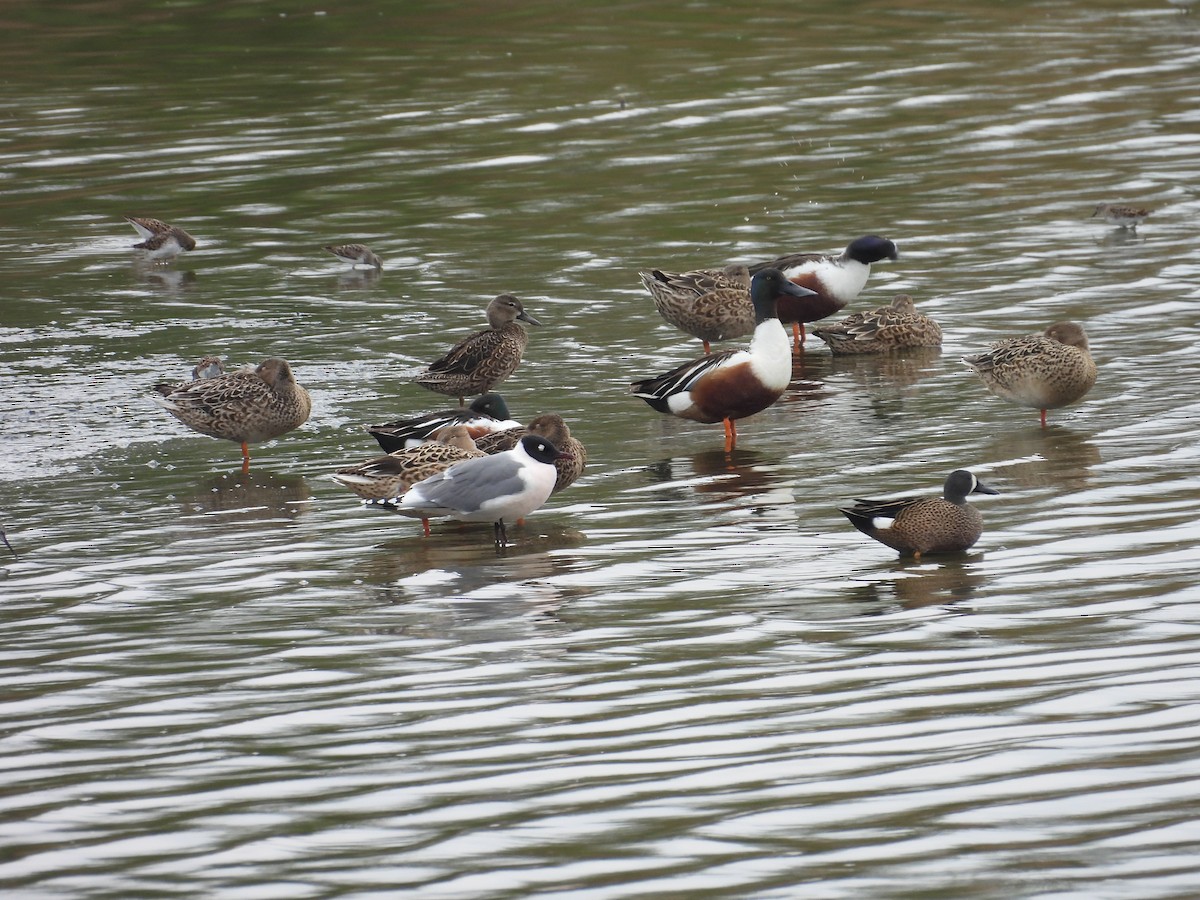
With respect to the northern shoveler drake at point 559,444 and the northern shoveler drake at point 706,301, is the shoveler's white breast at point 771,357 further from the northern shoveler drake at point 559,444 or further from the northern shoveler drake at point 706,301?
the northern shoveler drake at point 706,301

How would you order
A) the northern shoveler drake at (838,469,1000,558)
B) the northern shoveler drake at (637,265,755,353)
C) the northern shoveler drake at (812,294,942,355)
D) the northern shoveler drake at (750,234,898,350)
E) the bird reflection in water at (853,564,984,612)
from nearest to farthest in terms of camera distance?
the bird reflection in water at (853,564,984,612), the northern shoveler drake at (838,469,1000,558), the northern shoveler drake at (812,294,942,355), the northern shoveler drake at (637,265,755,353), the northern shoveler drake at (750,234,898,350)

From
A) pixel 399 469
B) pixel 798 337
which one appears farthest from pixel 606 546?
pixel 798 337

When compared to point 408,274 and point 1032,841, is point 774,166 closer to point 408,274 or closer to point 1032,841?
point 408,274

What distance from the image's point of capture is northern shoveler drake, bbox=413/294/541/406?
14398mm

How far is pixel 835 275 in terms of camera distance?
54.7 ft

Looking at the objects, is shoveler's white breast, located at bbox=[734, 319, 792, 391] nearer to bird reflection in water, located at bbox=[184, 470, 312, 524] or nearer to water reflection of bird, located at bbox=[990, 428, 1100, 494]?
water reflection of bird, located at bbox=[990, 428, 1100, 494]

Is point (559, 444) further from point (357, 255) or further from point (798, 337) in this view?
point (357, 255)

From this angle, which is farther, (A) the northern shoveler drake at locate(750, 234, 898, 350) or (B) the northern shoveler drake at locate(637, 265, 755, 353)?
(A) the northern shoveler drake at locate(750, 234, 898, 350)

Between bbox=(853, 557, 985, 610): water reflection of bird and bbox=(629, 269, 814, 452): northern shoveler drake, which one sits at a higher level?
bbox=(629, 269, 814, 452): northern shoveler drake

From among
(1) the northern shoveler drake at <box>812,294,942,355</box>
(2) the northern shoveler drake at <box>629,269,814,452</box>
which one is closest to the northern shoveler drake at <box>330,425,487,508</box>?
(2) the northern shoveler drake at <box>629,269,814,452</box>

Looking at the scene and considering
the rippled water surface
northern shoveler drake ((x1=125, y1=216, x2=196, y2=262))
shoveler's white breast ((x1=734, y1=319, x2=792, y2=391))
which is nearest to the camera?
the rippled water surface

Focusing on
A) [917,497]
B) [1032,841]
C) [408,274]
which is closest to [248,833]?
[1032,841]

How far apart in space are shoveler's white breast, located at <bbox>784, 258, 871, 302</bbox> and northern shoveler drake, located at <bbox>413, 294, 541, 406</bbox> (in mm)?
3149

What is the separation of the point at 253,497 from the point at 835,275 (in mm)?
6641
